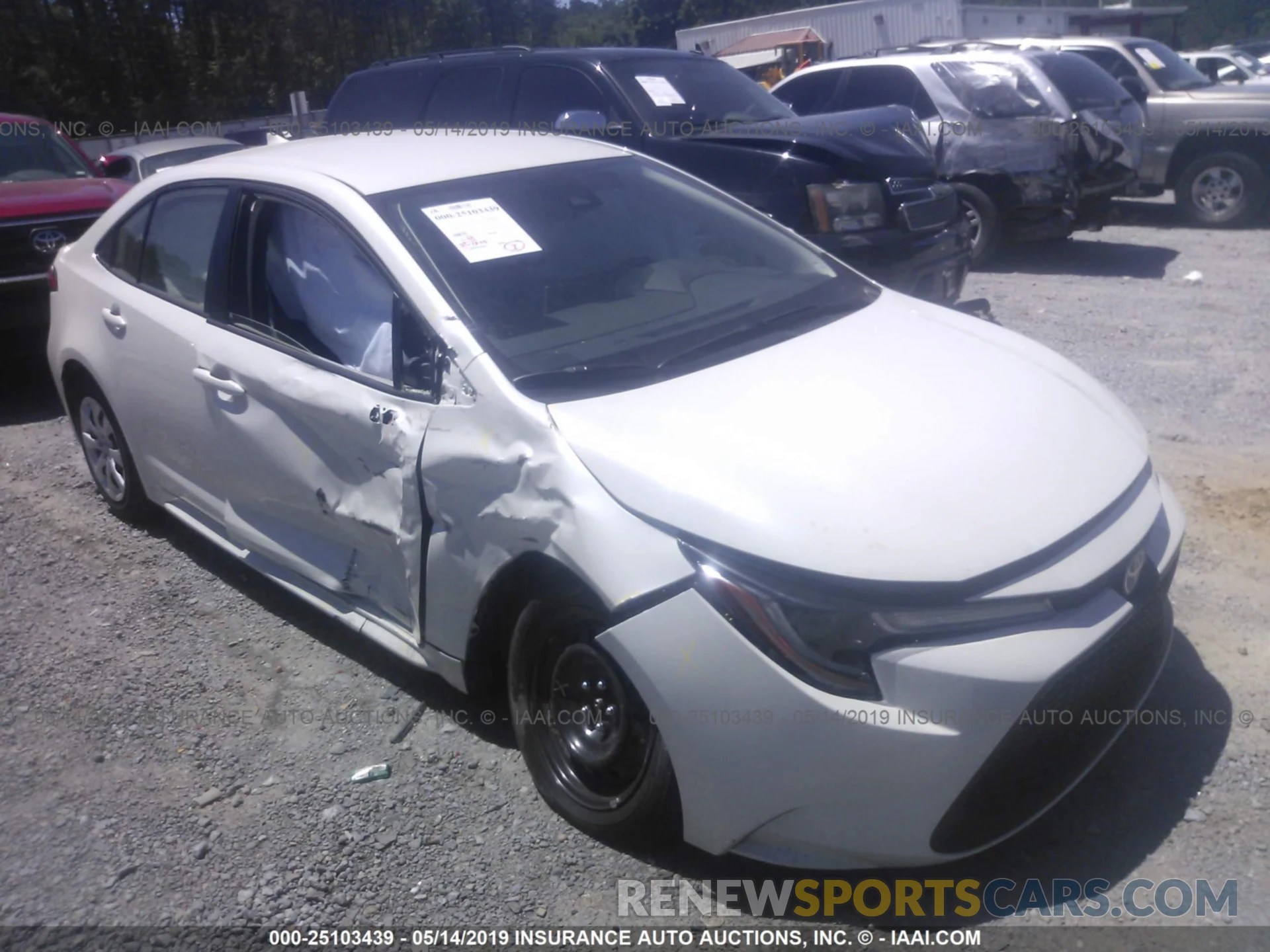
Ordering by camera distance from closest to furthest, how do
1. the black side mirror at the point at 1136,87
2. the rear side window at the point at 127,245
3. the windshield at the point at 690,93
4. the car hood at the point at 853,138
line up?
1. the rear side window at the point at 127,245
2. the car hood at the point at 853,138
3. the windshield at the point at 690,93
4. the black side mirror at the point at 1136,87

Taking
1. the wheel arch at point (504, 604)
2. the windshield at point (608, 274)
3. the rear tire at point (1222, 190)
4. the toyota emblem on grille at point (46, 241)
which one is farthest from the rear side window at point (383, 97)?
the rear tire at point (1222, 190)

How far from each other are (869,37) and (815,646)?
1063 inches

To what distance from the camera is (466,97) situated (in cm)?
775

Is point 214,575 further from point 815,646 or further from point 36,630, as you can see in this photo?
point 815,646

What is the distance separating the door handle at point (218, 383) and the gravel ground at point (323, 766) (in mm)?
954

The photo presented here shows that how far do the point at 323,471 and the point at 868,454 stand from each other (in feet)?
5.58

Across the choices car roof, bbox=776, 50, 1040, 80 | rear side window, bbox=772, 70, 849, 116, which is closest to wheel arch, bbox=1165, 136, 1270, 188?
car roof, bbox=776, 50, 1040, 80

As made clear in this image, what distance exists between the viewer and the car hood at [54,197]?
7.21 meters

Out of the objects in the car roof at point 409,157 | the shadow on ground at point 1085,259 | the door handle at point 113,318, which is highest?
the car roof at point 409,157

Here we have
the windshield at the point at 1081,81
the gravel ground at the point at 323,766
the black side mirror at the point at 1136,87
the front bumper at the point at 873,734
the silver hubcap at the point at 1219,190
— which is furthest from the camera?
the black side mirror at the point at 1136,87

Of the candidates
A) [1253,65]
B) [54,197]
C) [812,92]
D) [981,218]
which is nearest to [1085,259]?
[981,218]

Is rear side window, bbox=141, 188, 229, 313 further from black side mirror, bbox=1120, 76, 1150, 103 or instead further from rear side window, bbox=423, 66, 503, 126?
black side mirror, bbox=1120, 76, 1150, 103

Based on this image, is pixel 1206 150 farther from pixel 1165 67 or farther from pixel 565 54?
pixel 565 54

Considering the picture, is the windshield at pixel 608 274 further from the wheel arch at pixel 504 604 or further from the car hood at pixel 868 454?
the wheel arch at pixel 504 604
